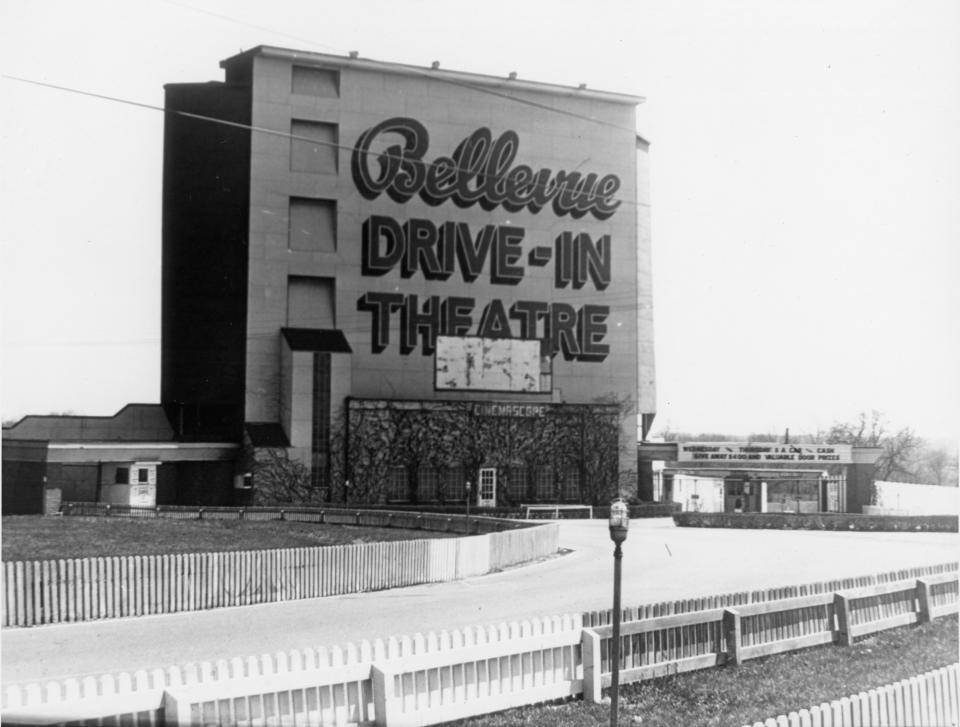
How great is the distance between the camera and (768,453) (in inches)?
2714

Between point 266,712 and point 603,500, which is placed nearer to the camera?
point 266,712

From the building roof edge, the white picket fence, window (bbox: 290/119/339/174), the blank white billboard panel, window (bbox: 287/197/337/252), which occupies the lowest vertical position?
the white picket fence

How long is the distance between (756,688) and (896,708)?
461 cm

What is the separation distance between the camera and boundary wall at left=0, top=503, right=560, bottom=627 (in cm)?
2083

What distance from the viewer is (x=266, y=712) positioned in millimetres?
10648

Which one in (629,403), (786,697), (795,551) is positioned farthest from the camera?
(629,403)

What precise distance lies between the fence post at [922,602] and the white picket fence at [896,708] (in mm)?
9624

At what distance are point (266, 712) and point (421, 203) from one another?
5778cm

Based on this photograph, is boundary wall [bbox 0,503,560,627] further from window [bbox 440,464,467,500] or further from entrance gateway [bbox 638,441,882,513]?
entrance gateway [bbox 638,441,882,513]

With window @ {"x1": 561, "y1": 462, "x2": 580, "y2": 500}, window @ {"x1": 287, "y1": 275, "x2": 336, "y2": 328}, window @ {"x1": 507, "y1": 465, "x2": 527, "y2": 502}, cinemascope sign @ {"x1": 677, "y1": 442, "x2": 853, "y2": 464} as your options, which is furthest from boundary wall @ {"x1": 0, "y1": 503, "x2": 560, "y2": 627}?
cinemascope sign @ {"x1": 677, "y1": 442, "x2": 853, "y2": 464}

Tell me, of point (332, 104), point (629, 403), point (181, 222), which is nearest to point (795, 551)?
point (629, 403)

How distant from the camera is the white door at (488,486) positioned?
218 ft

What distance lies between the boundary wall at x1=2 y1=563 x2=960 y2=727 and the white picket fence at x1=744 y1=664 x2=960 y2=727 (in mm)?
3323

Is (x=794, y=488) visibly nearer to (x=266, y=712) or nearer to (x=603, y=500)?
(x=603, y=500)
